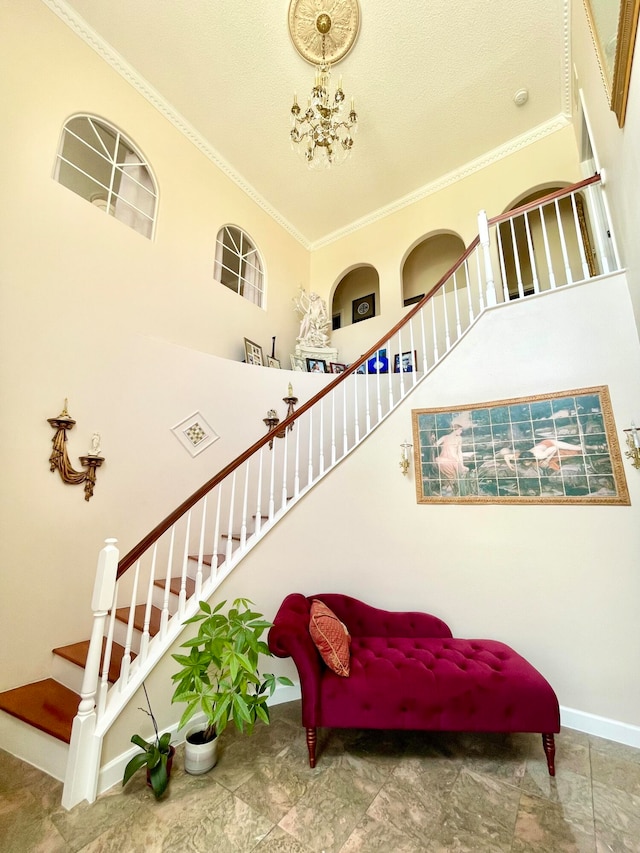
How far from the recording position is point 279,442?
140 inches

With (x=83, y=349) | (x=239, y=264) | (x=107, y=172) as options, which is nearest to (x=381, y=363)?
(x=239, y=264)

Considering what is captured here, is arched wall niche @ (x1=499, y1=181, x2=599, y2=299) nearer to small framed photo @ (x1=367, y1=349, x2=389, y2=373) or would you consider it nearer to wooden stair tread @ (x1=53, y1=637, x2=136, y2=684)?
small framed photo @ (x1=367, y1=349, x2=389, y2=373)

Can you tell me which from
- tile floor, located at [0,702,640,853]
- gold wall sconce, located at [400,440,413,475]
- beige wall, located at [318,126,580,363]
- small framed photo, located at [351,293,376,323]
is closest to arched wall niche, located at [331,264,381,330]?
small framed photo, located at [351,293,376,323]

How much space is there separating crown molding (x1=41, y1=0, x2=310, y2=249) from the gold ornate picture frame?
4.03 m

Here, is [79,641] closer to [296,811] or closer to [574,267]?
[296,811]

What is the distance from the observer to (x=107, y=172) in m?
3.60

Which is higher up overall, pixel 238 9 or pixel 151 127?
pixel 238 9

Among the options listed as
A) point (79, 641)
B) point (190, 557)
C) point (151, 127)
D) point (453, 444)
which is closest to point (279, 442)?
point (190, 557)

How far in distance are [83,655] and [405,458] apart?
8.85 ft

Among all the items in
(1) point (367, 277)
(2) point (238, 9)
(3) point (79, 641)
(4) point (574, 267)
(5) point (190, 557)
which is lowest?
(3) point (79, 641)

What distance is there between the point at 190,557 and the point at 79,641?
2.99 feet

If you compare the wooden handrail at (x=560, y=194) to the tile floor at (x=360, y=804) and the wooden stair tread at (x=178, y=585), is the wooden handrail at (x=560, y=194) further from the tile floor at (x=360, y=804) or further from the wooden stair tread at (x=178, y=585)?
the wooden stair tread at (x=178, y=585)

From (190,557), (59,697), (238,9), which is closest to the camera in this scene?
(59,697)

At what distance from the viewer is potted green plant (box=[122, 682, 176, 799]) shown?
1671 millimetres
